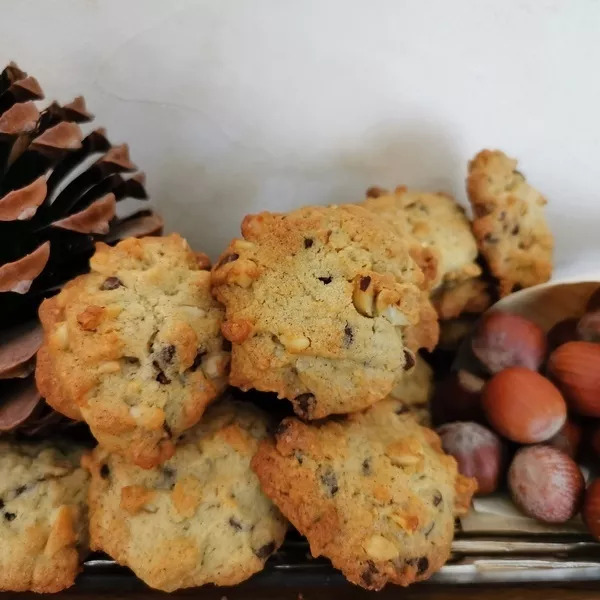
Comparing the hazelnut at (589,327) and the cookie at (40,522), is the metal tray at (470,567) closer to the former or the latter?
the cookie at (40,522)

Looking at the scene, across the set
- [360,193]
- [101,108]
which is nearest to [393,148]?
[360,193]

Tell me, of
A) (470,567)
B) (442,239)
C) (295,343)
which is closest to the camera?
(295,343)

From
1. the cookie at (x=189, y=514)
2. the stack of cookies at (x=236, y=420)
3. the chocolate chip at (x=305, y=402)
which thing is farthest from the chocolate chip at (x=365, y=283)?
the cookie at (x=189, y=514)

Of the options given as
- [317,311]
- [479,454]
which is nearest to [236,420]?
[317,311]

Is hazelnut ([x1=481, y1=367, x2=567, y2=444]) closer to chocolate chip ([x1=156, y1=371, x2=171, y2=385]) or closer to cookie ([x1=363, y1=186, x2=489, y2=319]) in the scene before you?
cookie ([x1=363, y1=186, x2=489, y2=319])

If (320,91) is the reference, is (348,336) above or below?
below

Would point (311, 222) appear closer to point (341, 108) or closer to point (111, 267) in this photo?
point (111, 267)

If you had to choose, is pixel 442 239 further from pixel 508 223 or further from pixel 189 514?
pixel 189 514
